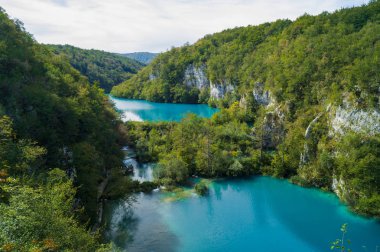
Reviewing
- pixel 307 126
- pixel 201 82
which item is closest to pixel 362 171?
pixel 307 126

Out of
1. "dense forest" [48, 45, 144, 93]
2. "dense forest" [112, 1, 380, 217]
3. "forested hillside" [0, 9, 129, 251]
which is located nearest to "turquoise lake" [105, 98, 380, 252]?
"dense forest" [112, 1, 380, 217]

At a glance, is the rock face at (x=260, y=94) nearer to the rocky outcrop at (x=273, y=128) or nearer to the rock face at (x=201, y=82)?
the rocky outcrop at (x=273, y=128)

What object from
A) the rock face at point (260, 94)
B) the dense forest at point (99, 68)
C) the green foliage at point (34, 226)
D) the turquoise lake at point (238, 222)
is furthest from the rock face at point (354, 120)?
the dense forest at point (99, 68)

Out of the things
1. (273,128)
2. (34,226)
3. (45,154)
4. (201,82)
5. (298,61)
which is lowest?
(34,226)

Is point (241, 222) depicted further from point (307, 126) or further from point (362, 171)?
point (307, 126)

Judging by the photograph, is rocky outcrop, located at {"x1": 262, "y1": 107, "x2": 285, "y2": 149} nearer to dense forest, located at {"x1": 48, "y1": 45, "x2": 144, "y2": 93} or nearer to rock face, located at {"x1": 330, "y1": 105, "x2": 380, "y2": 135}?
rock face, located at {"x1": 330, "y1": 105, "x2": 380, "y2": 135}

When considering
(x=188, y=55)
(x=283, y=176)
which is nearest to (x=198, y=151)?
(x=283, y=176)

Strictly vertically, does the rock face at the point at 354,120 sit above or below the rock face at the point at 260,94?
below
